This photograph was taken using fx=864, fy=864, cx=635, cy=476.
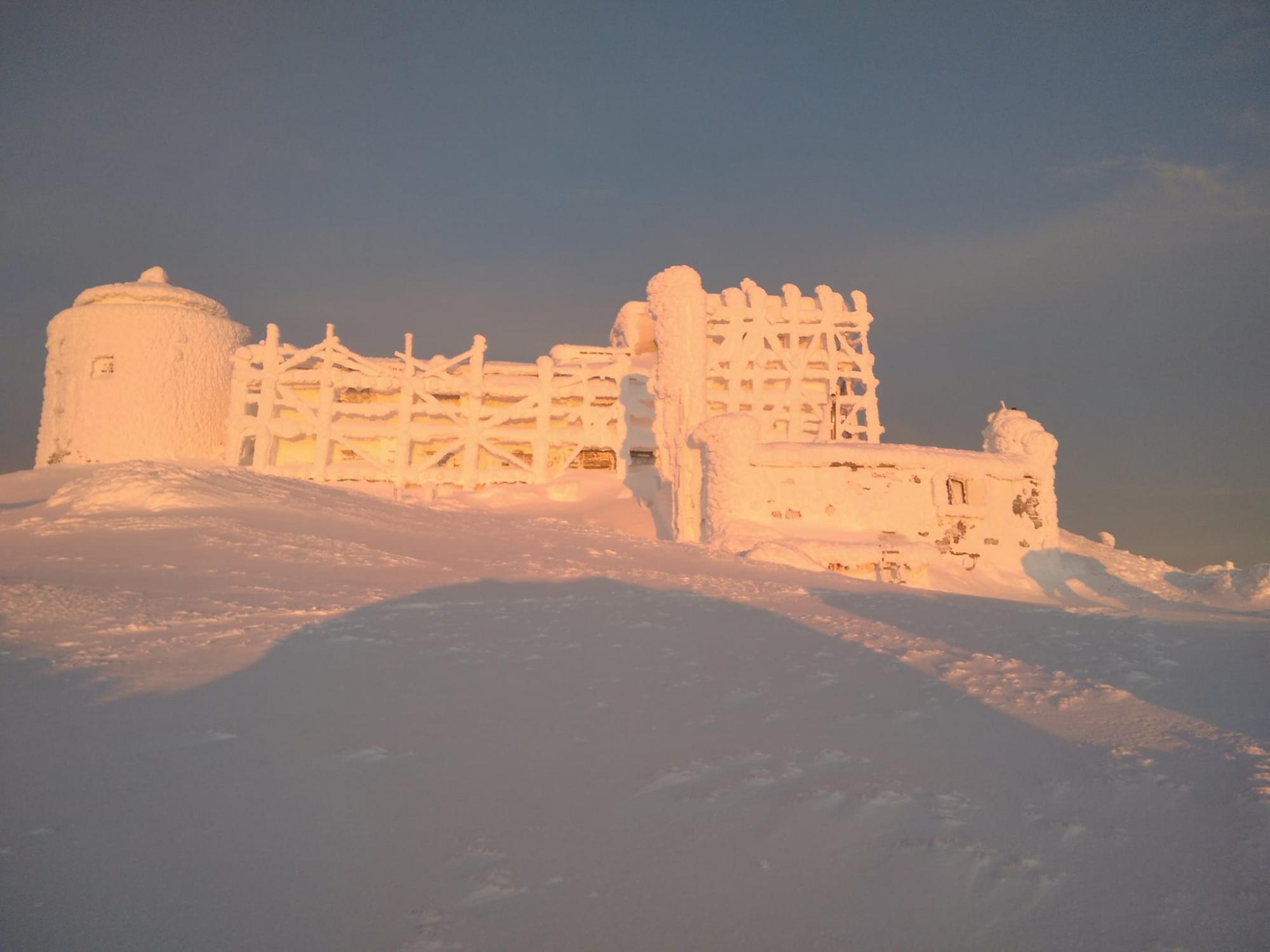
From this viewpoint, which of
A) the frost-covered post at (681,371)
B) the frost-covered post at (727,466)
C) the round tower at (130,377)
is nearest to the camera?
the frost-covered post at (727,466)

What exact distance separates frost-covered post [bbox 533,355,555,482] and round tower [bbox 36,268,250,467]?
9.20m

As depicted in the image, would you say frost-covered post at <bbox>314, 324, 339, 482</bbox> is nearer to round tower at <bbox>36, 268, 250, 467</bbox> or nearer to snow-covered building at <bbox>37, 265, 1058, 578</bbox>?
snow-covered building at <bbox>37, 265, 1058, 578</bbox>

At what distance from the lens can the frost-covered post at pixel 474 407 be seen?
23469 millimetres

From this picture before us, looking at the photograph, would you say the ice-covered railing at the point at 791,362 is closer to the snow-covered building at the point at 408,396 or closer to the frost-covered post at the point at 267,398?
the snow-covered building at the point at 408,396

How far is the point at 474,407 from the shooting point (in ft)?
78.2

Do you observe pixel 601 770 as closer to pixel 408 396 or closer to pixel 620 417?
pixel 620 417

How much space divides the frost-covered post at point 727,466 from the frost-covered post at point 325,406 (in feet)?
39.4

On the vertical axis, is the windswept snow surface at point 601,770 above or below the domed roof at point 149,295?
below

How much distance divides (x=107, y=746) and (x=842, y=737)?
3723 mm

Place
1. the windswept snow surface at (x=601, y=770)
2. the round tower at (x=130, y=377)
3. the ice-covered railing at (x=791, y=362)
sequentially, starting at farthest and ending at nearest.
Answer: the ice-covered railing at (x=791, y=362), the round tower at (x=130, y=377), the windswept snow surface at (x=601, y=770)

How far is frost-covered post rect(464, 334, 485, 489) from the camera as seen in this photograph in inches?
924

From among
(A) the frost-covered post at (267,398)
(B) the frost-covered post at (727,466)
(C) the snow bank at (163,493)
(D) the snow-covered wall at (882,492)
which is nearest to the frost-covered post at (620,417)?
(D) the snow-covered wall at (882,492)

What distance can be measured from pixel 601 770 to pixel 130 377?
24355mm

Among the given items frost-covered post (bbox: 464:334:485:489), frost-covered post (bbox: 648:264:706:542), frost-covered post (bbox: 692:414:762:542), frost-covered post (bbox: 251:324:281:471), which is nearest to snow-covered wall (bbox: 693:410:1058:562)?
frost-covered post (bbox: 692:414:762:542)
